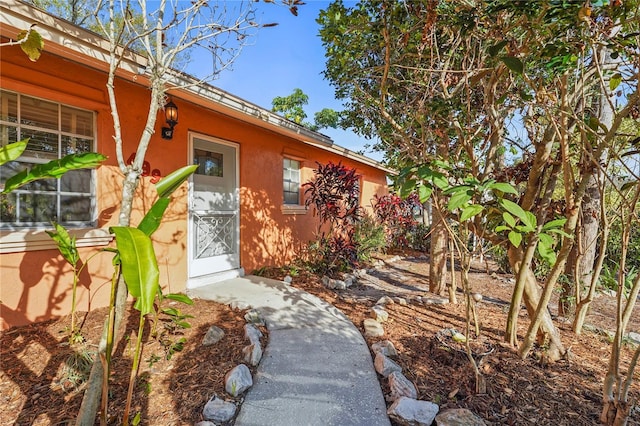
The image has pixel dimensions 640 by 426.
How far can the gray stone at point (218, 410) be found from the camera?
2109mm

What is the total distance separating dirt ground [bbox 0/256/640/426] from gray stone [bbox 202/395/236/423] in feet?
0.34

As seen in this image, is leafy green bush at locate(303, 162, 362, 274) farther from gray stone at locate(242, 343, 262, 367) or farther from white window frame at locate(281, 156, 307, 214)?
gray stone at locate(242, 343, 262, 367)

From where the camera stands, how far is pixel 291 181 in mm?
7441

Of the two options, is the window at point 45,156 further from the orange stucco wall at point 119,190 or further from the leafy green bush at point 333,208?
the leafy green bush at point 333,208

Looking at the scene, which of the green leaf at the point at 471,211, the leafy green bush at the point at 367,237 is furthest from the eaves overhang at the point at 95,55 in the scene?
the leafy green bush at the point at 367,237

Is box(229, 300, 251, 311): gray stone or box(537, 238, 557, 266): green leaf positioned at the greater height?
box(537, 238, 557, 266): green leaf

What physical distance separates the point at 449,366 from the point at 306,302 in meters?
2.27

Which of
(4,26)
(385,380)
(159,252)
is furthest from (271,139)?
(385,380)

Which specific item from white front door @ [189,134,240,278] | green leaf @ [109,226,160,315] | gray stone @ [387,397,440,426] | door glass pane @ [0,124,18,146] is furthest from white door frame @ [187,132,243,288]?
A: gray stone @ [387,397,440,426]

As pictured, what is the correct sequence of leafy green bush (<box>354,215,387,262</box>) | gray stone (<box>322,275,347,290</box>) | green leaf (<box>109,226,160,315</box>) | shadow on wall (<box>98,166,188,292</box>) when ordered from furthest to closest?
leafy green bush (<box>354,215,387,262</box>) < gray stone (<box>322,275,347,290</box>) < shadow on wall (<box>98,166,188,292</box>) < green leaf (<box>109,226,160,315</box>)

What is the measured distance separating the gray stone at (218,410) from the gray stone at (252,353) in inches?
20.6

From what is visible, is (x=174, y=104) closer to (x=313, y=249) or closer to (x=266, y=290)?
(x=266, y=290)

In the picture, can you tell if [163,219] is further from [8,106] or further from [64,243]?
[8,106]

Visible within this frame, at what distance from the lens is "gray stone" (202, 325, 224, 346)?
3.04 metres
